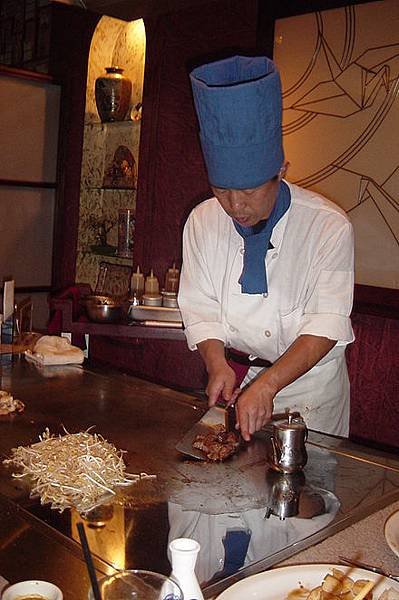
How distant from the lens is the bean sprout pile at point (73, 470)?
1.51 m

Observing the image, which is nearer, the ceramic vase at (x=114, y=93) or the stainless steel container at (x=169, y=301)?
the stainless steel container at (x=169, y=301)

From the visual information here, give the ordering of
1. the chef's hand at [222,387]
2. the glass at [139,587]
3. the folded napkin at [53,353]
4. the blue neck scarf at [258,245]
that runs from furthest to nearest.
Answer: the folded napkin at [53,353], the blue neck scarf at [258,245], the chef's hand at [222,387], the glass at [139,587]

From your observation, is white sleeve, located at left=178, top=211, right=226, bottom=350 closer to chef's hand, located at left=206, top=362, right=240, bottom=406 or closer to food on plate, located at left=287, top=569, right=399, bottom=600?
chef's hand, located at left=206, top=362, right=240, bottom=406

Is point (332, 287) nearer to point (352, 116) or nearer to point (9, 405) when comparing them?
point (9, 405)

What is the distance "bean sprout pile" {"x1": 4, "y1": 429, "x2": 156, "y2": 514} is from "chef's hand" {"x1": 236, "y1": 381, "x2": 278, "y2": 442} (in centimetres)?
30

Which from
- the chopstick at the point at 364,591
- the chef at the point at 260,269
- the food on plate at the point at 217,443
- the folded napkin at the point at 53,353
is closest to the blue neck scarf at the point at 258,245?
the chef at the point at 260,269

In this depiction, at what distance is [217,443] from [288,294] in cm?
62

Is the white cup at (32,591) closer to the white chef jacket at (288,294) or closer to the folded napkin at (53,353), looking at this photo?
the white chef jacket at (288,294)

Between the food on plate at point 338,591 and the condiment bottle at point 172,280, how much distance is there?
2918 mm

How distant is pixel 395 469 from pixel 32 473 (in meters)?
0.89

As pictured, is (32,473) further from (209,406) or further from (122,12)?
(122,12)

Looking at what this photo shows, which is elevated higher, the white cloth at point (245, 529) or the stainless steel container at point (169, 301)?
the stainless steel container at point (169, 301)

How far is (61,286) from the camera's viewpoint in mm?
5176

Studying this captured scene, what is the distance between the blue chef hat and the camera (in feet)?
6.16
